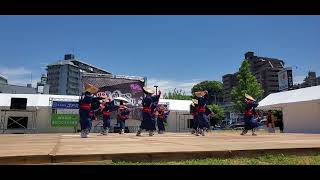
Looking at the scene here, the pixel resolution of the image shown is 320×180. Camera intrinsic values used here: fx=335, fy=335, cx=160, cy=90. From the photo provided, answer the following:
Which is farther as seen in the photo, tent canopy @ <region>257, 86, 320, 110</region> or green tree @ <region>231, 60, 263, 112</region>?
green tree @ <region>231, 60, 263, 112</region>

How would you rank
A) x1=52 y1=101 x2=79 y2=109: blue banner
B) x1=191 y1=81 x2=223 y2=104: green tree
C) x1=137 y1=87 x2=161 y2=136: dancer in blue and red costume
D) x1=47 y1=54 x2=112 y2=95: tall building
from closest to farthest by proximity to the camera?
1. x1=137 y1=87 x2=161 y2=136: dancer in blue and red costume
2. x1=52 y1=101 x2=79 y2=109: blue banner
3. x1=191 y1=81 x2=223 y2=104: green tree
4. x1=47 y1=54 x2=112 y2=95: tall building

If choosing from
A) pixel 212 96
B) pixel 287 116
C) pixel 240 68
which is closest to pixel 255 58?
pixel 212 96

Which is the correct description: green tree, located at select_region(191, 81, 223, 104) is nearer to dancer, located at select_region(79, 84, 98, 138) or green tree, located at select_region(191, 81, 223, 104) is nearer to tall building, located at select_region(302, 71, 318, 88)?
tall building, located at select_region(302, 71, 318, 88)

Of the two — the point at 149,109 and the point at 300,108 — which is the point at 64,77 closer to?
the point at 300,108

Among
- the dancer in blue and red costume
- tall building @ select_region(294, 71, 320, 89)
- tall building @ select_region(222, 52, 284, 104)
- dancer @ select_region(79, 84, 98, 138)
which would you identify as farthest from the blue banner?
tall building @ select_region(222, 52, 284, 104)

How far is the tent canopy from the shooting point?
20.0 metres

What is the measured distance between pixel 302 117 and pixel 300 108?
0.59 metres

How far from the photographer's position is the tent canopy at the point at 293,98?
19953 millimetres

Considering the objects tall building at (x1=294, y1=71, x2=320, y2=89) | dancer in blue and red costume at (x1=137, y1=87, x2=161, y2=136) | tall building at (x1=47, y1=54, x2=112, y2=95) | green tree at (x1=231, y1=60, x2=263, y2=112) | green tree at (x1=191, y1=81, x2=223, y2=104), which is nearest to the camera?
dancer in blue and red costume at (x1=137, y1=87, x2=161, y2=136)

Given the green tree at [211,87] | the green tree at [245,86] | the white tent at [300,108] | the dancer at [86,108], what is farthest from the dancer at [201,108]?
the green tree at [211,87]

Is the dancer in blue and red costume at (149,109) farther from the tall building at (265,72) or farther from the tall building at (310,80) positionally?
the tall building at (265,72)

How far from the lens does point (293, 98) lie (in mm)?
21906

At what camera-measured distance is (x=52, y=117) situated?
25.4 metres
